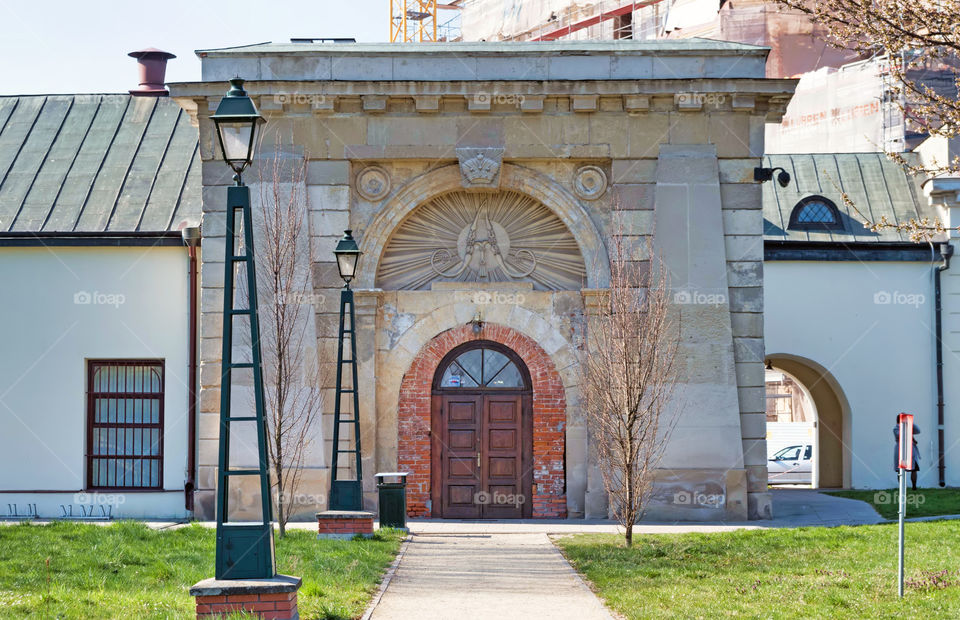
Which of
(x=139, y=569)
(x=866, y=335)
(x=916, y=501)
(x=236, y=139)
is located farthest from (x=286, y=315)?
(x=866, y=335)

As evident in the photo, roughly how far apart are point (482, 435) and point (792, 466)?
18279 millimetres

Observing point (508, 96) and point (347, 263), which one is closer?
point (347, 263)

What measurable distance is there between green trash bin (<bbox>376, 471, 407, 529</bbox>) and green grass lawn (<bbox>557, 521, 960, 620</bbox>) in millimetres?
2409

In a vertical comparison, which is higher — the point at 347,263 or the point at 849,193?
the point at 849,193

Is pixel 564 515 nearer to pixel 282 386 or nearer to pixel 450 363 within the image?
pixel 450 363

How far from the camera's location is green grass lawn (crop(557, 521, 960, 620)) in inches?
401

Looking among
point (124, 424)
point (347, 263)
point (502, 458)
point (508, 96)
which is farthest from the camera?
point (124, 424)

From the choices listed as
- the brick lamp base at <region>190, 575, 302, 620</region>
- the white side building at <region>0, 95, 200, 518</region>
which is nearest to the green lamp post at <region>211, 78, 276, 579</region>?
the brick lamp base at <region>190, 575, 302, 620</region>

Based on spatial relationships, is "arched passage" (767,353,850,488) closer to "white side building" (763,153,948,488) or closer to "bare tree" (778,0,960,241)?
"white side building" (763,153,948,488)

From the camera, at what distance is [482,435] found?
779 inches

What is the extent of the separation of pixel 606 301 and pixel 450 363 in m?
2.78

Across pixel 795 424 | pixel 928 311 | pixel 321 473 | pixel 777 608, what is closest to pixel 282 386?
pixel 321 473

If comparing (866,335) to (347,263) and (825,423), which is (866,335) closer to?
(825,423)

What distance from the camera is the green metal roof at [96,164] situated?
21844 millimetres
